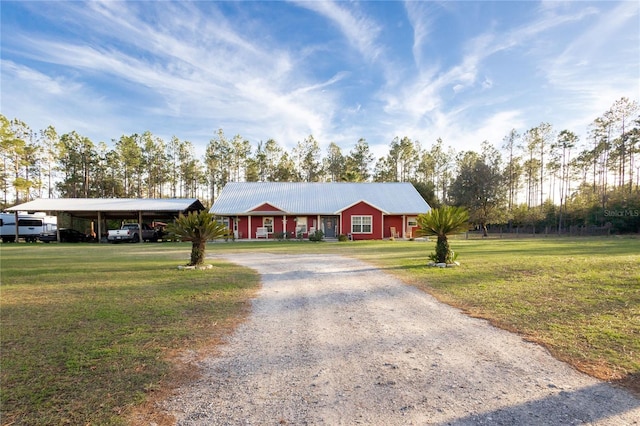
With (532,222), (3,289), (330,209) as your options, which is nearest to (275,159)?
(330,209)

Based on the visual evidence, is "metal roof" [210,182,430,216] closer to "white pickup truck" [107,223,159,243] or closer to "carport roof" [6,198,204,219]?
"carport roof" [6,198,204,219]

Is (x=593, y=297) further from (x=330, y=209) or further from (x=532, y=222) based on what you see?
(x=532, y=222)

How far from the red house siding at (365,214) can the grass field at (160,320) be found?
18.1m

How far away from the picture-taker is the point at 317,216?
2984 centimetres

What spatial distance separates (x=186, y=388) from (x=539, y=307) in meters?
6.44

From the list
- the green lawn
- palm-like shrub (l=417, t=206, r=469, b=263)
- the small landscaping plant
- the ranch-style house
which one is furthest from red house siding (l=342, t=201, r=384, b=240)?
the green lawn

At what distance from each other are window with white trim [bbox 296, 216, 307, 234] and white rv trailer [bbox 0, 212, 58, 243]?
23.5 meters

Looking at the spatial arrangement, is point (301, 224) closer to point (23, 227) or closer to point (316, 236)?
point (316, 236)

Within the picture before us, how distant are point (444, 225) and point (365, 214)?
17214mm

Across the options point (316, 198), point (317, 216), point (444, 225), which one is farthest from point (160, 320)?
point (316, 198)

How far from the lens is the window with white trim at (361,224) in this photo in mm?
29031

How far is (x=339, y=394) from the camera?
10.2 feet

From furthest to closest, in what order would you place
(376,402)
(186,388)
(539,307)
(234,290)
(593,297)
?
(234,290), (593,297), (539,307), (186,388), (376,402)

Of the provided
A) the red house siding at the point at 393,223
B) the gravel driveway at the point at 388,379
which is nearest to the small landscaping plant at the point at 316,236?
the red house siding at the point at 393,223
